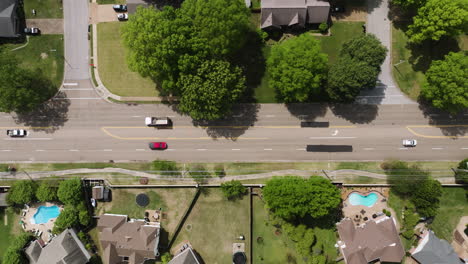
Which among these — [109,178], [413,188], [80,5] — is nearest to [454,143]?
[413,188]

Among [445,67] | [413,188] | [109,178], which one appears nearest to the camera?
[445,67]

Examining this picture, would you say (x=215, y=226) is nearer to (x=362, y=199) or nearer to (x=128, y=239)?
(x=128, y=239)

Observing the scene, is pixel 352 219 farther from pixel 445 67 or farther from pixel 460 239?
pixel 445 67

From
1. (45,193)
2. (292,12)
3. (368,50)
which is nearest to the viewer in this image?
(368,50)

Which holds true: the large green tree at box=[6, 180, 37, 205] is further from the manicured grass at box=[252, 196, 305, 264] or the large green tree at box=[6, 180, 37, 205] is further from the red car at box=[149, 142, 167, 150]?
the manicured grass at box=[252, 196, 305, 264]

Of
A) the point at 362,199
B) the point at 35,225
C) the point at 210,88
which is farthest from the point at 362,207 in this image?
the point at 35,225

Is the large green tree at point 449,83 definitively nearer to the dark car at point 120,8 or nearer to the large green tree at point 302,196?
the large green tree at point 302,196
